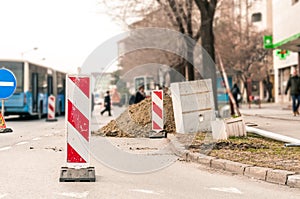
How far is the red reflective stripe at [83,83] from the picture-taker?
306 inches

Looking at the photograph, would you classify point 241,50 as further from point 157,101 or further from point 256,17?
point 157,101

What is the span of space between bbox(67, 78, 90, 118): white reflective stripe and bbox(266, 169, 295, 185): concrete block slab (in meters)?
2.88

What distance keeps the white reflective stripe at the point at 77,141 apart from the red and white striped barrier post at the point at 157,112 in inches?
304

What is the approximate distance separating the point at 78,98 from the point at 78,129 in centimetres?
45

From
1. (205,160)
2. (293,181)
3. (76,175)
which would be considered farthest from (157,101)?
(293,181)

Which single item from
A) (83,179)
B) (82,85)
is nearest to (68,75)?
(82,85)

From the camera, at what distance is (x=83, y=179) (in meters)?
7.79

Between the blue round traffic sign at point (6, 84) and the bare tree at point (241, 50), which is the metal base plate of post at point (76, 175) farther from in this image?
the bare tree at point (241, 50)

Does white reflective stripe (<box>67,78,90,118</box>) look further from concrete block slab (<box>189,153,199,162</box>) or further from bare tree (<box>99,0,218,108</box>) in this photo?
bare tree (<box>99,0,218,108</box>)

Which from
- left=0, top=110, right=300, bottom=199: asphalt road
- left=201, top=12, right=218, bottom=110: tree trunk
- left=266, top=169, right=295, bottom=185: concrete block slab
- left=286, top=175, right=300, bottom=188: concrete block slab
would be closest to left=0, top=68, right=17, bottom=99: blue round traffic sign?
left=0, top=110, right=300, bottom=199: asphalt road

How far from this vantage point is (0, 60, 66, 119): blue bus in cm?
2770

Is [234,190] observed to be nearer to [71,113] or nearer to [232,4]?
[71,113]

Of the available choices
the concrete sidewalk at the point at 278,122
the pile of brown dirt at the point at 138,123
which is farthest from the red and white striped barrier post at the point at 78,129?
the pile of brown dirt at the point at 138,123

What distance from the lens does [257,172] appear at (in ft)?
27.6
